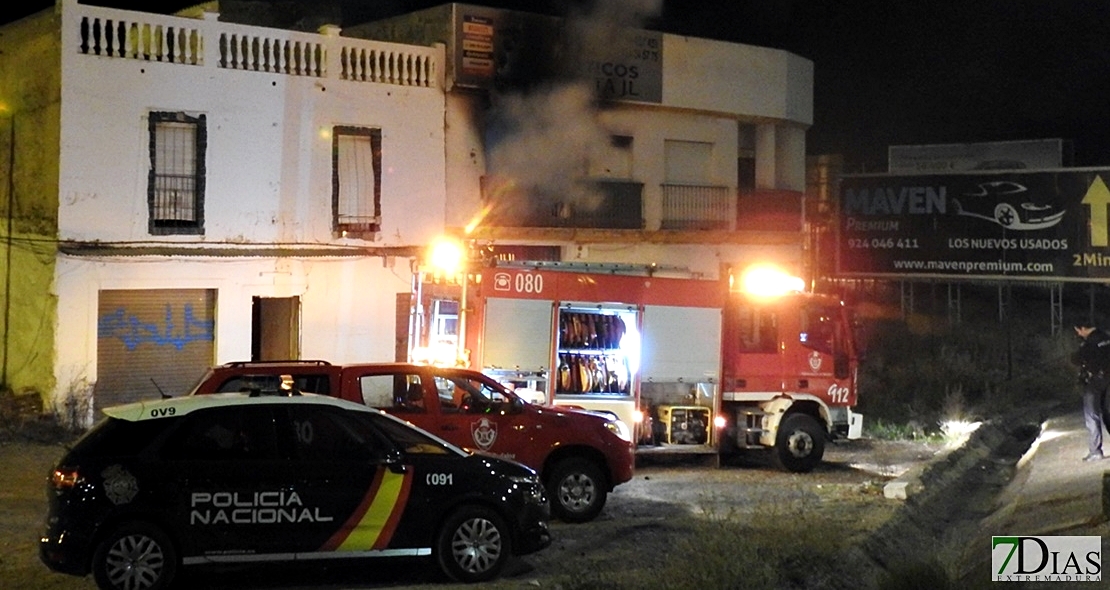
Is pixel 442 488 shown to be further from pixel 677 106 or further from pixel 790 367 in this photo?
Result: pixel 677 106

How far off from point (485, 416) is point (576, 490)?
1.23 metres

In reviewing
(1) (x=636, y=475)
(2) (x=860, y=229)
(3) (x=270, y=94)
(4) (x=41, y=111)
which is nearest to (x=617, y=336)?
(1) (x=636, y=475)

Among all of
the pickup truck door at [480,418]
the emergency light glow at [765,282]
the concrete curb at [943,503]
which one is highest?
the emergency light glow at [765,282]

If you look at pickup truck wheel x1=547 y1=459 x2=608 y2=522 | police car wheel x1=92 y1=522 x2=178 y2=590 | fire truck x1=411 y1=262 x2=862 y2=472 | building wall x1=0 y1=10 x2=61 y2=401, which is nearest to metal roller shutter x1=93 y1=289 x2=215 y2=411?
building wall x1=0 y1=10 x2=61 y2=401

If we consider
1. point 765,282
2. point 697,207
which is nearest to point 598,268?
point 765,282

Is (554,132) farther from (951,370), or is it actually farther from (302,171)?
(951,370)

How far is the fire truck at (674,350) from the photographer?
15.2m

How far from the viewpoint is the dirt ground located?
387 inches

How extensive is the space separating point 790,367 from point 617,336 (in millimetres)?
2638

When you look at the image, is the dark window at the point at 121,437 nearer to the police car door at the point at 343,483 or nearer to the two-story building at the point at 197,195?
the police car door at the point at 343,483

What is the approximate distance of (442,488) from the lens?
9.63 m

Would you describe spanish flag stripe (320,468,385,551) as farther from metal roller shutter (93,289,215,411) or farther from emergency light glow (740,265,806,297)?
metal roller shutter (93,289,215,411)

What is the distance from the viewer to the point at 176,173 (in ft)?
66.5

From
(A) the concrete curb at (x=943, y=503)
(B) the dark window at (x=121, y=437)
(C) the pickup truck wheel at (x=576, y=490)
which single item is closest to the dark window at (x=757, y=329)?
(A) the concrete curb at (x=943, y=503)
